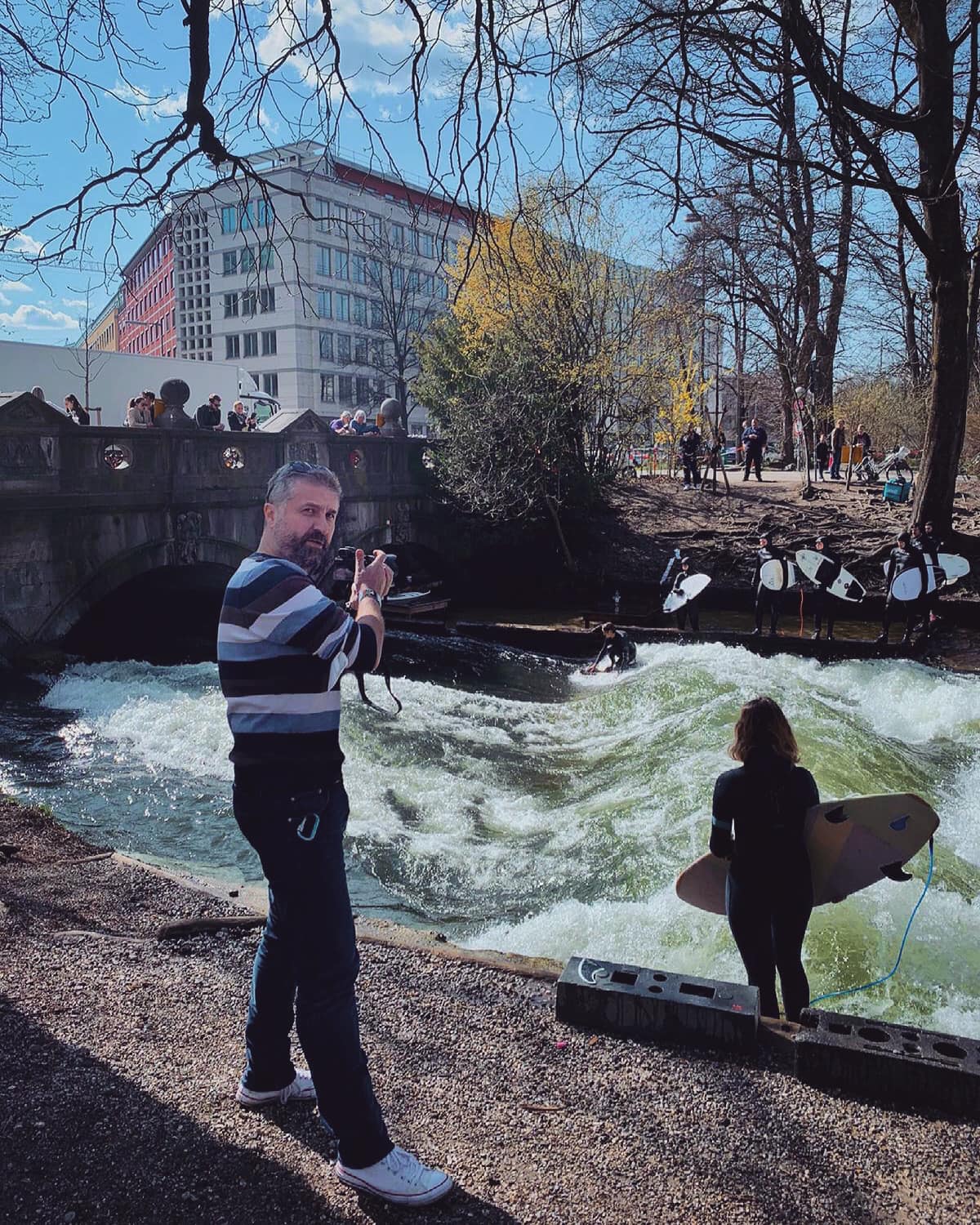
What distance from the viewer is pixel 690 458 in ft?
95.4

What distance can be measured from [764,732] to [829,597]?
15430mm

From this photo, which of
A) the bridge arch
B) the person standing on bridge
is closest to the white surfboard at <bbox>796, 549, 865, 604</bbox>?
the bridge arch

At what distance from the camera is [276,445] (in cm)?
2173

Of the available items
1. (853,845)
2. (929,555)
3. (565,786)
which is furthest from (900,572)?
(853,845)

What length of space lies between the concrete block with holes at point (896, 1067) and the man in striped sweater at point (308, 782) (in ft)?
4.84

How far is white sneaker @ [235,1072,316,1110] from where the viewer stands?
10.5 feet

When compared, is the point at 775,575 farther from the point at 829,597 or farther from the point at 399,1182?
the point at 399,1182

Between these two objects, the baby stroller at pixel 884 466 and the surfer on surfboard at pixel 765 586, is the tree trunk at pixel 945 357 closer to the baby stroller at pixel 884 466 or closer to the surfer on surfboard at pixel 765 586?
the surfer on surfboard at pixel 765 586

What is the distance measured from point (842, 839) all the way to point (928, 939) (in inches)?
104

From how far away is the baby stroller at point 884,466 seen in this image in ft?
89.2

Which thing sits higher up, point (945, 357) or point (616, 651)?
point (945, 357)

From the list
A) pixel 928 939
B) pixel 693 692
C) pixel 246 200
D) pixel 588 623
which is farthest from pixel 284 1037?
pixel 588 623

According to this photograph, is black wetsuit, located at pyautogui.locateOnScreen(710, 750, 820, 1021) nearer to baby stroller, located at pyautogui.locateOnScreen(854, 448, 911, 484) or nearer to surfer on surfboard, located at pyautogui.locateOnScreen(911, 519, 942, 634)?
surfer on surfboard, located at pyautogui.locateOnScreen(911, 519, 942, 634)

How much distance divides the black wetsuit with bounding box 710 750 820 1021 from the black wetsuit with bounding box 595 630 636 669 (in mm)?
12215
